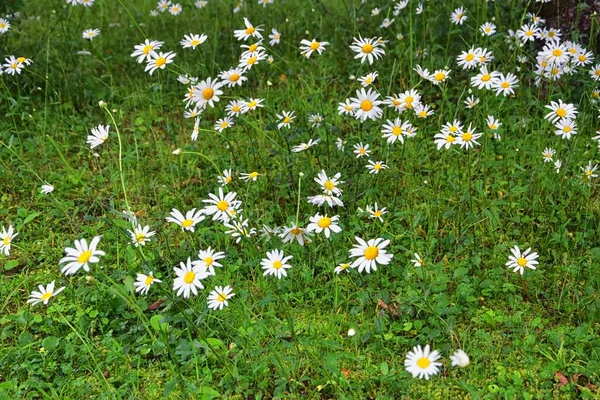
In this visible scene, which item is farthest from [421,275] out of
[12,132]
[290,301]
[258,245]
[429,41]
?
[12,132]

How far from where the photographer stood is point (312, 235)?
2314 millimetres

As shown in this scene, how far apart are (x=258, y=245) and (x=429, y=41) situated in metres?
1.78

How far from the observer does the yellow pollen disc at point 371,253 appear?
208cm

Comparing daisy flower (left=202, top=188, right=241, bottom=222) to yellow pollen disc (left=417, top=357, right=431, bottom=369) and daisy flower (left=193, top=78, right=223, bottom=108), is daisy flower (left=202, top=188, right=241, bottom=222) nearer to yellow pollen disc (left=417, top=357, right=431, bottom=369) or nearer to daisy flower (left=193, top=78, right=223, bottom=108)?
daisy flower (left=193, top=78, right=223, bottom=108)

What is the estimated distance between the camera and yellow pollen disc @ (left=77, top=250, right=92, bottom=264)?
1814 mm

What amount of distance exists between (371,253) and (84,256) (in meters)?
0.90

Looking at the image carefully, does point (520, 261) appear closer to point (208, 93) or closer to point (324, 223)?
point (324, 223)

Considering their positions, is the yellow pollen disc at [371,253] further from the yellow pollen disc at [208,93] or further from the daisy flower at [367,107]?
the yellow pollen disc at [208,93]

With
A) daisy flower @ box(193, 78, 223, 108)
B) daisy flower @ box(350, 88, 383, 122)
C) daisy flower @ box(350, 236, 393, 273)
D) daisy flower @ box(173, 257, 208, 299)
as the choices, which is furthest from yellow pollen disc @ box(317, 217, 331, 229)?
daisy flower @ box(193, 78, 223, 108)

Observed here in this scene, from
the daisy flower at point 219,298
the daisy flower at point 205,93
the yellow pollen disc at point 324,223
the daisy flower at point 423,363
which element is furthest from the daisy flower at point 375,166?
the daisy flower at point 423,363

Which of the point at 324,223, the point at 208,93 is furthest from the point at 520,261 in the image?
the point at 208,93

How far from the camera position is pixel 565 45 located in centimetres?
291

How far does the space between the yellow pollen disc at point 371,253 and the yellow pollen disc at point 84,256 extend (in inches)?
34.5

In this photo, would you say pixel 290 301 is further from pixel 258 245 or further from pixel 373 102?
pixel 373 102
